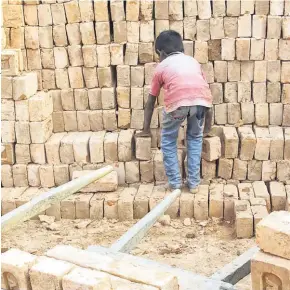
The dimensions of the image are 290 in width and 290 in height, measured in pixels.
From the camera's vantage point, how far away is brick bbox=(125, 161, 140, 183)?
618 centimetres

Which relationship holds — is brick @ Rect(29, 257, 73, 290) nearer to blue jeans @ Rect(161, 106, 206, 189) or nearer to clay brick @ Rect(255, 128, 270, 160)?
blue jeans @ Rect(161, 106, 206, 189)

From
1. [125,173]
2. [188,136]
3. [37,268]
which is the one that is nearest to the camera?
[37,268]

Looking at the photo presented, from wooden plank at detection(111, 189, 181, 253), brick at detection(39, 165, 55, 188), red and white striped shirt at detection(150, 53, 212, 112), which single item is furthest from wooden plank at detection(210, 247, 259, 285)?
brick at detection(39, 165, 55, 188)

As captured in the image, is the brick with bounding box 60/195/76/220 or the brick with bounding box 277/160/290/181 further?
the brick with bounding box 277/160/290/181

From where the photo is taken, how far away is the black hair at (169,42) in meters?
5.57

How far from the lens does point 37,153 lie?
6.21 metres

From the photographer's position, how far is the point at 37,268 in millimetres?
2771

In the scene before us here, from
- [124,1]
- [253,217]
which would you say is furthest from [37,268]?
[124,1]

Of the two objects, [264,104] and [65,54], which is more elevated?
[65,54]

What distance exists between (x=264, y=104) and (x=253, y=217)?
1491 mm

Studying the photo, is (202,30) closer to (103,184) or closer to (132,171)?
(132,171)

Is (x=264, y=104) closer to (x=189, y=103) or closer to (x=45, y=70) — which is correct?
(x=189, y=103)

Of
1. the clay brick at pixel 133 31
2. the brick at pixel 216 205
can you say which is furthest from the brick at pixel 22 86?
the brick at pixel 216 205

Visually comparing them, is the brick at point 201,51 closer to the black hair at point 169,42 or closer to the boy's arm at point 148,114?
the black hair at point 169,42
